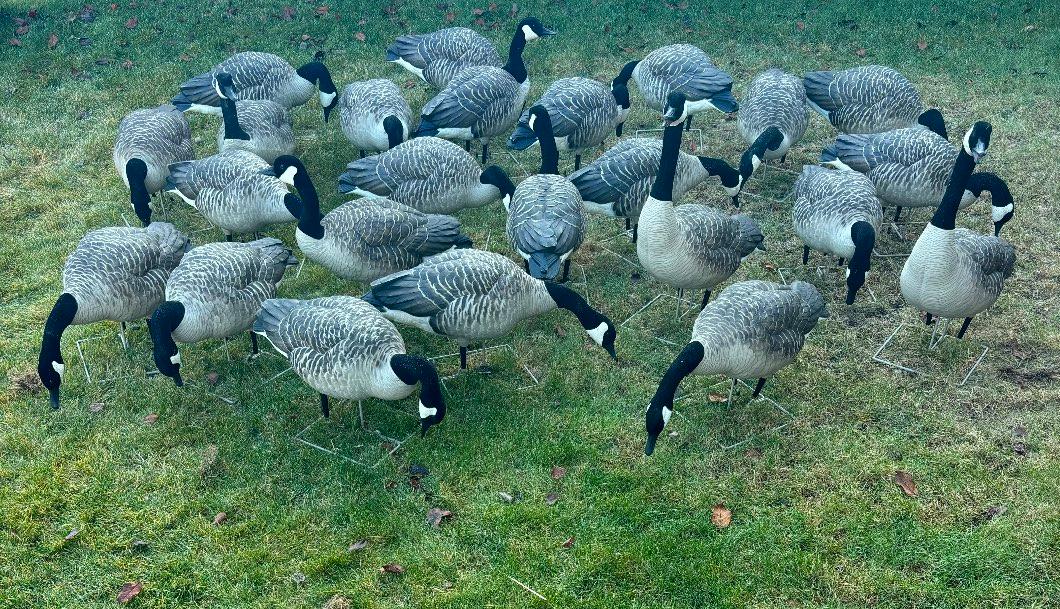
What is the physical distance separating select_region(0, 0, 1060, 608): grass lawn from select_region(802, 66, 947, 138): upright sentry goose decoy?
4.98ft

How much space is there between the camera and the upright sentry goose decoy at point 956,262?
9.63m

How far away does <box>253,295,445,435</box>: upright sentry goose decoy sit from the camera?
8.90 meters

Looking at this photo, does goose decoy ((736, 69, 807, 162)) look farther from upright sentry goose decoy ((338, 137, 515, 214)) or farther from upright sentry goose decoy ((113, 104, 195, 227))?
upright sentry goose decoy ((113, 104, 195, 227))

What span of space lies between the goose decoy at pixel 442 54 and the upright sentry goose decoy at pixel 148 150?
3918mm

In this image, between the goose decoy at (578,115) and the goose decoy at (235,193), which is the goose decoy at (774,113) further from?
the goose decoy at (235,193)

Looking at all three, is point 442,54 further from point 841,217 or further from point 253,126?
point 841,217

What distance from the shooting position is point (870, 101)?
13398 mm

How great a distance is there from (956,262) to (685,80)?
5606mm

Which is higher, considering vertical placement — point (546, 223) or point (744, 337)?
point (546, 223)

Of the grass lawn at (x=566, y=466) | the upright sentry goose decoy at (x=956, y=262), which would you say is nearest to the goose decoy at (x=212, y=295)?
the grass lawn at (x=566, y=466)

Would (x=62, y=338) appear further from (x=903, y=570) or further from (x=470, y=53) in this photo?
(x=903, y=570)

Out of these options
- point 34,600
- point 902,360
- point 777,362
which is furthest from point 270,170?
point 902,360

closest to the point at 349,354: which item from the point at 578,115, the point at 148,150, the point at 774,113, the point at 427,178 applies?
the point at 427,178

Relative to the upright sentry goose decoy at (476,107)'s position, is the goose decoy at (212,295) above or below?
below
